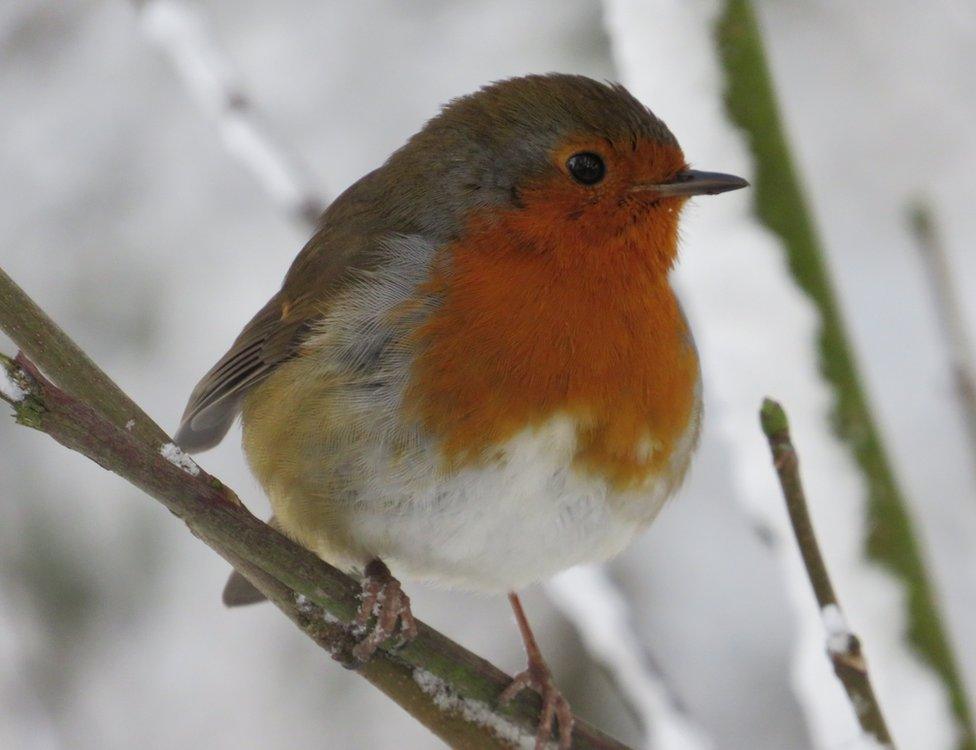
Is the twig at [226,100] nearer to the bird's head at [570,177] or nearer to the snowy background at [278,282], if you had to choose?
the bird's head at [570,177]

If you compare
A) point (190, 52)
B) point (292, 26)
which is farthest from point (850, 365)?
point (292, 26)

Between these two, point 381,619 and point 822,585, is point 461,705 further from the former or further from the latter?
point 822,585

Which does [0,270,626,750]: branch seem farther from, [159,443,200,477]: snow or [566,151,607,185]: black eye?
[566,151,607,185]: black eye

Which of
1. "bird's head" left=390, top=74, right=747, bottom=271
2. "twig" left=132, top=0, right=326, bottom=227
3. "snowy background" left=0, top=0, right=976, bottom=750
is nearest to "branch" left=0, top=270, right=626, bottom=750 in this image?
"bird's head" left=390, top=74, right=747, bottom=271

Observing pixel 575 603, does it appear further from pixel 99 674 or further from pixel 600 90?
pixel 99 674

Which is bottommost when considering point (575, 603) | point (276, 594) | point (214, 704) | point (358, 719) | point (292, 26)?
point (358, 719)

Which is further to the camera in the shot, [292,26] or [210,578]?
[292,26]

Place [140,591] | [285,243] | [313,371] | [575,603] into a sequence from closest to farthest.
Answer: [313,371] → [575,603] → [140,591] → [285,243]
